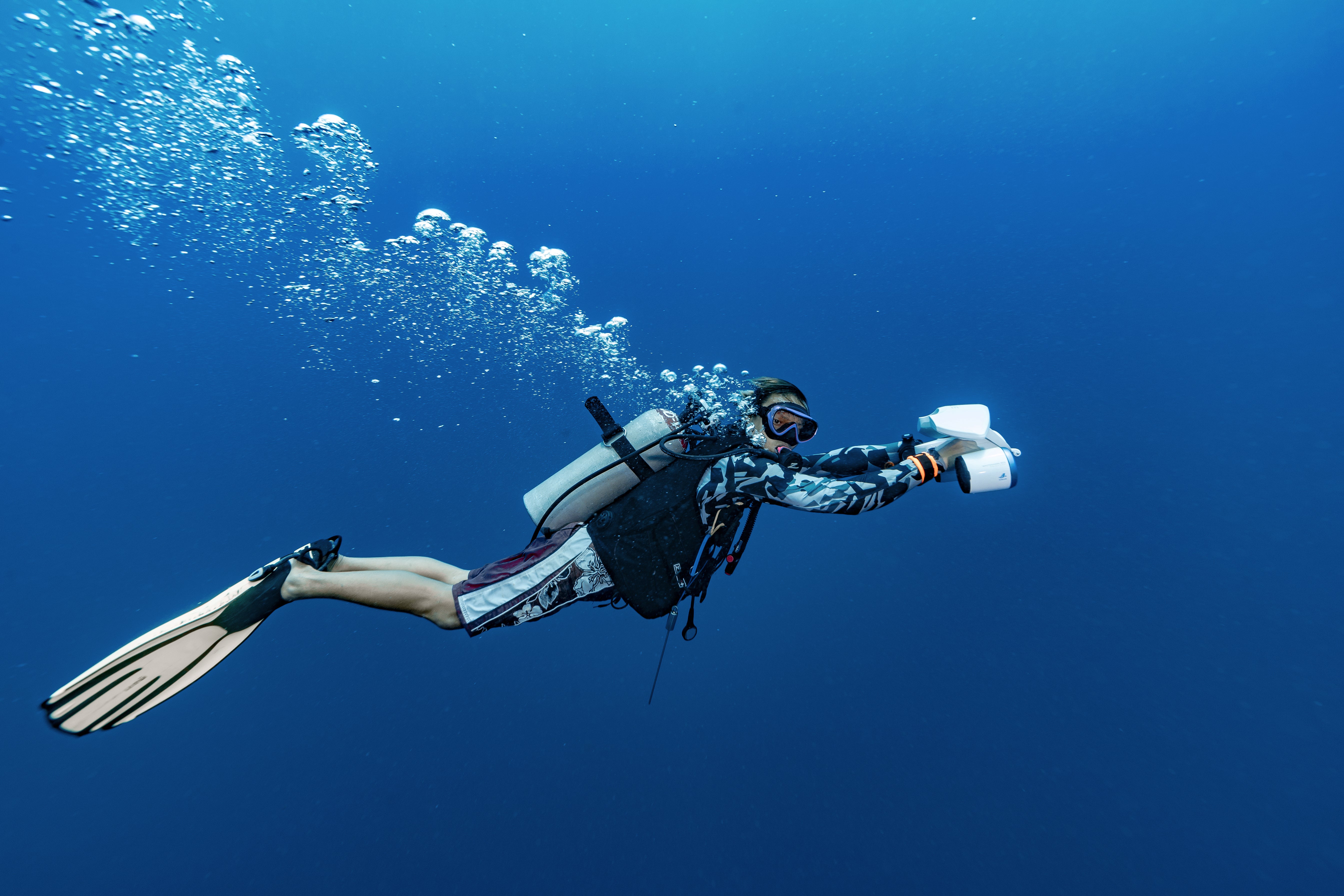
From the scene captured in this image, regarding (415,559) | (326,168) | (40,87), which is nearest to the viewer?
(415,559)

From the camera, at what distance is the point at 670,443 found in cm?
307

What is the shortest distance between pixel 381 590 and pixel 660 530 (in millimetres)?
1573

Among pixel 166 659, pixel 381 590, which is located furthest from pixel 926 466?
pixel 166 659

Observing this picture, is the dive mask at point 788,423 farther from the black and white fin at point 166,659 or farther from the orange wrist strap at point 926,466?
the black and white fin at point 166,659

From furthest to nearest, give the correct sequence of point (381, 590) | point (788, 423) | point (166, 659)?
point (788, 423) → point (381, 590) → point (166, 659)

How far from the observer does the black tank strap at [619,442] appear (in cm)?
305

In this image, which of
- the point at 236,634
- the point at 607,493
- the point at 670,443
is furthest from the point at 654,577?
the point at 236,634

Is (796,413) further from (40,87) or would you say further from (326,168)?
(40,87)

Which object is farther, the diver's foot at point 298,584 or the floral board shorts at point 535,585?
the floral board shorts at point 535,585

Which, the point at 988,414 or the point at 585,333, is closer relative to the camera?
the point at 988,414

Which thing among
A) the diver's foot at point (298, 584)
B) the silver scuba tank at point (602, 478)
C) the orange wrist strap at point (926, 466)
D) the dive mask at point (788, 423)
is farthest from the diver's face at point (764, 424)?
the diver's foot at point (298, 584)

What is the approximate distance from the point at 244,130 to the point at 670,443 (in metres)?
6.79

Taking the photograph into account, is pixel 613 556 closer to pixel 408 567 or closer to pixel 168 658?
pixel 408 567

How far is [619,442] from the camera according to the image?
10.1 ft
